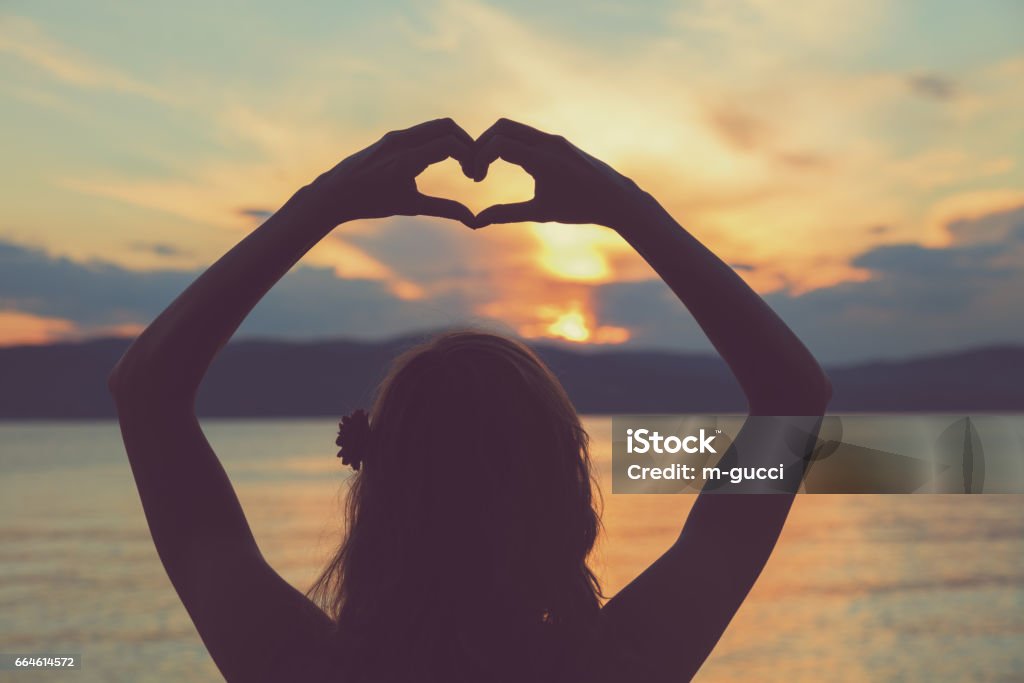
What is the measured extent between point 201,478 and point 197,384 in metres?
0.16

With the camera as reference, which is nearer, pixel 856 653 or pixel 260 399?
pixel 856 653

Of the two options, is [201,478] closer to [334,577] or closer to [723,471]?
[334,577]

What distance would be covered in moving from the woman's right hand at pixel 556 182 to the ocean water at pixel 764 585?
1.08 meters

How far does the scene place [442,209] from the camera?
4.62 feet

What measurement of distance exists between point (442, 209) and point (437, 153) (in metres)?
0.09

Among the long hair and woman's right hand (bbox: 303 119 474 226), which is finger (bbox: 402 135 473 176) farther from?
the long hair

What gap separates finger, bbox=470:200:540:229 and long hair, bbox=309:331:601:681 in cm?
19

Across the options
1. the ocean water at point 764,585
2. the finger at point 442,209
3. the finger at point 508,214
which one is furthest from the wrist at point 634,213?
the ocean water at point 764,585

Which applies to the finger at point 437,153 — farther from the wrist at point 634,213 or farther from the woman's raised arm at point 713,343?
the wrist at point 634,213

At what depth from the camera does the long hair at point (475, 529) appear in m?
1.32

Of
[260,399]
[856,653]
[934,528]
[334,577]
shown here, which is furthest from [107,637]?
[260,399]

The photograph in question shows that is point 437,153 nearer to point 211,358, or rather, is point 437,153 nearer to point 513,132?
point 513,132

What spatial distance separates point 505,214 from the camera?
1.44m
